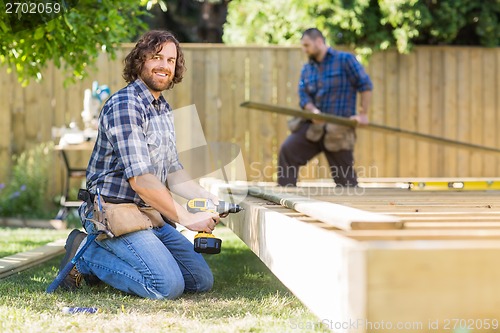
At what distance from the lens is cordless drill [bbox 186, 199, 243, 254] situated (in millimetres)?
3105

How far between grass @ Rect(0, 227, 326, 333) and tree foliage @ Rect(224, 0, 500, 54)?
182 inches

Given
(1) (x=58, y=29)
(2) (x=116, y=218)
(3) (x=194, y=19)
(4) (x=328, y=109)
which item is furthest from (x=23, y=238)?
(3) (x=194, y=19)

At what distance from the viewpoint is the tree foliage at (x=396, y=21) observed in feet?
25.9

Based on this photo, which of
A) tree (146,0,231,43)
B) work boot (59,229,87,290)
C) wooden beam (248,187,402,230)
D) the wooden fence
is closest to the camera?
wooden beam (248,187,402,230)

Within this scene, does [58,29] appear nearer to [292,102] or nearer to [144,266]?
[144,266]

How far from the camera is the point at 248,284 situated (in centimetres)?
372

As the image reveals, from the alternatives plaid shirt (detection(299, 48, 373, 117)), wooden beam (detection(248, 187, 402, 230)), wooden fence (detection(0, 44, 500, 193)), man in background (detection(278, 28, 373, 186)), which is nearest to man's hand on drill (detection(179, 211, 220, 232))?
wooden beam (detection(248, 187, 402, 230))

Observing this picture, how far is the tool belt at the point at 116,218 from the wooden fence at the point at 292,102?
4781 mm

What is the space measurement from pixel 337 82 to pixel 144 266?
3.18 meters

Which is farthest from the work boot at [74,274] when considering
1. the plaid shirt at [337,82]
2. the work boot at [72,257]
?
the plaid shirt at [337,82]

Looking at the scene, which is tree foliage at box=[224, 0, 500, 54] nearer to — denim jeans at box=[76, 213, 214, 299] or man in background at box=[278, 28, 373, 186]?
man in background at box=[278, 28, 373, 186]

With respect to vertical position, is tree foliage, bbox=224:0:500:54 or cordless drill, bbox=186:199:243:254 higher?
tree foliage, bbox=224:0:500:54

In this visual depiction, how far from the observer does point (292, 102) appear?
8.21m

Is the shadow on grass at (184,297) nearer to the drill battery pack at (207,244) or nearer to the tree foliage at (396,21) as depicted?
the drill battery pack at (207,244)
